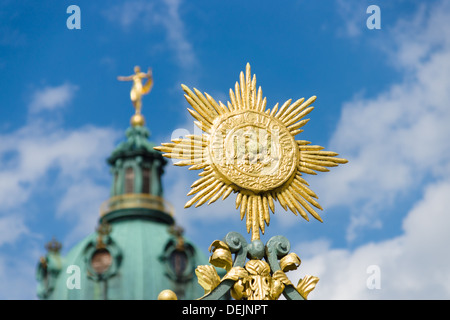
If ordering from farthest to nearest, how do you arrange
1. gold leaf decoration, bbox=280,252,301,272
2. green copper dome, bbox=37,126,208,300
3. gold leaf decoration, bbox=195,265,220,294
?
green copper dome, bbox=37,126,208,300 < gold leaf decoration, bbox=280,252,301,272 < gold leaf decoration, bbox=195,265,220,294

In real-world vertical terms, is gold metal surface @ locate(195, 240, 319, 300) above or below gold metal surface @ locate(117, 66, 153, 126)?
below

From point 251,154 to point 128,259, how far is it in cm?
3288

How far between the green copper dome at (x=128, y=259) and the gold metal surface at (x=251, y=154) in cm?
2934

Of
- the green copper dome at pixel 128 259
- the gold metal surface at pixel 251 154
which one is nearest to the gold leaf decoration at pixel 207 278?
the gold metal surface at pixel 251 154

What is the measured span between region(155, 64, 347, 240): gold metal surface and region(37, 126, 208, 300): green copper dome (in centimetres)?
2934

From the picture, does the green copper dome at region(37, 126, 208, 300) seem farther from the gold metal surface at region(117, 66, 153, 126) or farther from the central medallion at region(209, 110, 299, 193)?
the central medallion at region(209, 110, 299, 193)

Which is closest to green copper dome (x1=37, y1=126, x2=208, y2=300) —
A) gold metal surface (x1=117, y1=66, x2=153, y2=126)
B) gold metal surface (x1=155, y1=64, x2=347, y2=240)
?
gold metal surface (x1=117, y1=66, x2=153, y2=126)

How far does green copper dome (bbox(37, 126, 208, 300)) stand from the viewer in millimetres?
44344

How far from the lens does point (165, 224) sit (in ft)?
159

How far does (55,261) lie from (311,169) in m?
34.6

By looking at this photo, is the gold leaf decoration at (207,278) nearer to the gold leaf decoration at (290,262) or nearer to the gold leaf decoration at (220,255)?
the gold leaf decoration at (220,255)

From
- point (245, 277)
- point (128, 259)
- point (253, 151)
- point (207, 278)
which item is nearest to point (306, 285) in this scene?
point (245, 277)
